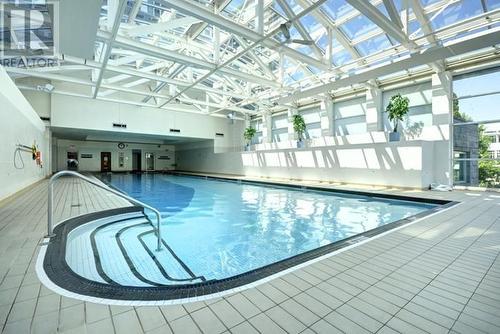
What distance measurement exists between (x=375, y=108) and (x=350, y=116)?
1.19m

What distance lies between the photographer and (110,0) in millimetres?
4430

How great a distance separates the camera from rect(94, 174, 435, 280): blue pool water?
9.71ft

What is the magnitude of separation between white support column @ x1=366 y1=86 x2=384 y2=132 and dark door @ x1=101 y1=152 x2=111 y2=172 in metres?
18.4

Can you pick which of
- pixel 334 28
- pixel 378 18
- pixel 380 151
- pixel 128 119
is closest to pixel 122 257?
pixel 378 18

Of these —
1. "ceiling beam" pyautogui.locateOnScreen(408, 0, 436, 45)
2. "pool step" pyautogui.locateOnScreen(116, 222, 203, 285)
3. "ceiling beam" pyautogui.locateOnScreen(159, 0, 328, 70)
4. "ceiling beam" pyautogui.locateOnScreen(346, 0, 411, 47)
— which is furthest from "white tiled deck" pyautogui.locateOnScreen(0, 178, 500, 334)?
"ceiling beam" pyautogui.locateOnScreen(408, 0, 436, 45)

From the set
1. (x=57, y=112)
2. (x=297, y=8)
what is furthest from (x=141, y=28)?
(x=57, y=112)

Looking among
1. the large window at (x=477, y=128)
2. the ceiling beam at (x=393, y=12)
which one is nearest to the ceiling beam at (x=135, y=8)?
the ceiling beam at (x=393, y=12)

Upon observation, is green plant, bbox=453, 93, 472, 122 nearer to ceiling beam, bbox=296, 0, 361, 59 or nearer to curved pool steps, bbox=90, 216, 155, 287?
ceiling beam, bbox=296, 0, 361, 59

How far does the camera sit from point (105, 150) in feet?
59.4

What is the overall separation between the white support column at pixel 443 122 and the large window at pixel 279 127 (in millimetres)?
6943

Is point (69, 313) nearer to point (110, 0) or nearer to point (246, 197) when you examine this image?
point (110, 0)

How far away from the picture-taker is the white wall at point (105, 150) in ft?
54.4

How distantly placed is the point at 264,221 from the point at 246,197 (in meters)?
2.70

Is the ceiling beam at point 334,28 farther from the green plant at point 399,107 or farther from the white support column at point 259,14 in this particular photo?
the green plant at point 399,107
